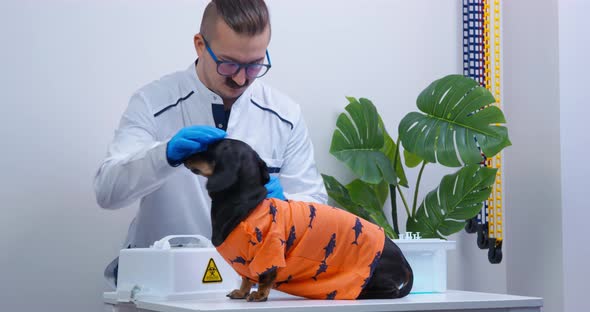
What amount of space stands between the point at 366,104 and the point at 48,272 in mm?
1413

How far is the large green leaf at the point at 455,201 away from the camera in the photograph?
3195 millimetres

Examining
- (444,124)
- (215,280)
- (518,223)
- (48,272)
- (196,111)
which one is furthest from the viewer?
(518,223)

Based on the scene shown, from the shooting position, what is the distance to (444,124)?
3.17 m

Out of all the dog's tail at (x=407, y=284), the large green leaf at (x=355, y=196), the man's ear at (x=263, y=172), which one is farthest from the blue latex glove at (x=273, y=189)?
the large green leaf at (x=355, y=196)

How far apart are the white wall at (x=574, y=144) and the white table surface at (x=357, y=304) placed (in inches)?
60.1

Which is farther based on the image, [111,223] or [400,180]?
[400,180]

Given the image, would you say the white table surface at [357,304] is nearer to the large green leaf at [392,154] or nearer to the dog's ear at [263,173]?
the dog's ear at [263,173]

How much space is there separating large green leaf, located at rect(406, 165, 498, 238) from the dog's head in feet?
5.36

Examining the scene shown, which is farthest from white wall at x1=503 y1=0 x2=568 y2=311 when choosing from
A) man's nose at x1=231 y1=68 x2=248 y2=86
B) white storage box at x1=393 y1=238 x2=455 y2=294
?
man's nose at x1=231 y1=68 x2=248 y2=86

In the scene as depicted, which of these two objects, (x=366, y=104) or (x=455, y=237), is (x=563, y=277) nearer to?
(x=455, y=237)

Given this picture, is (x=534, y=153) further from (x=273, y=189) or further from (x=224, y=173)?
(x=224, y=173)

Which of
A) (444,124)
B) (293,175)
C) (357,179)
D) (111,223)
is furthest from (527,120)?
(111,223)

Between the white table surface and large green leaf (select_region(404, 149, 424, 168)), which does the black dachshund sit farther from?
large green leaf (select_region(404, 149, 424, 168))

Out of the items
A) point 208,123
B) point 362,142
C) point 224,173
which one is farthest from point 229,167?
point 362,142
